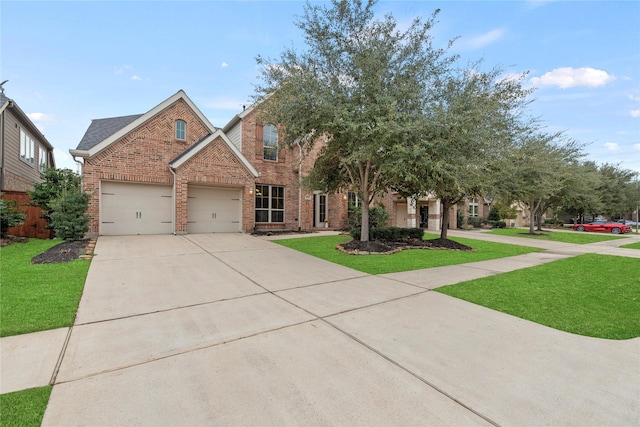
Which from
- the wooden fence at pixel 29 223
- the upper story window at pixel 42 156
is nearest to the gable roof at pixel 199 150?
the wooden fence at pixel 29 223

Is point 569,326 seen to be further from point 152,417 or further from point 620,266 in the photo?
point 620,266

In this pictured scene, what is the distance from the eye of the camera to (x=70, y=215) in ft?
31.7

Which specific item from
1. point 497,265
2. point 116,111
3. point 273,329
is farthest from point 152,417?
point 116,111

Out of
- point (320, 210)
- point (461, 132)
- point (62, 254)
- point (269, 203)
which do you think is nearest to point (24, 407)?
point (62, 254)

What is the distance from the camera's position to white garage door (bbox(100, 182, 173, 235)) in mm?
11898

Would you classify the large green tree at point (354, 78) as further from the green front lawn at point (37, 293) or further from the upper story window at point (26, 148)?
the upper story window at point (26, 148)

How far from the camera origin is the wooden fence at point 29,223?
1122 cm

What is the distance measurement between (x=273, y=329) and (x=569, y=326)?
3.91m

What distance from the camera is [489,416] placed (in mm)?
2164

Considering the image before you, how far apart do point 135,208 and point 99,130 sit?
494cm

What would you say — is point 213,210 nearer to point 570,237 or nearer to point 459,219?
point 459,219

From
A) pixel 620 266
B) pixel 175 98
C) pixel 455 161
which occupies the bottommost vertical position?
pixel 620 266

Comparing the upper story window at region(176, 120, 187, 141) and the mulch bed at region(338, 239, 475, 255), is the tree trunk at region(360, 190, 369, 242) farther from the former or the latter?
the upper story window at region(176, 120, 187, 141)

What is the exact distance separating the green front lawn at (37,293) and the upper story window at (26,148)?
11223 millimetres
